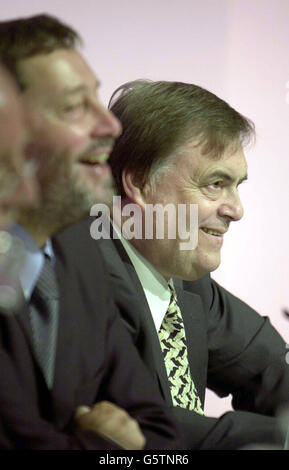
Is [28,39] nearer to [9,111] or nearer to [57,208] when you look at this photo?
[9,111]

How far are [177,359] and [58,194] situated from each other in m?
0.40

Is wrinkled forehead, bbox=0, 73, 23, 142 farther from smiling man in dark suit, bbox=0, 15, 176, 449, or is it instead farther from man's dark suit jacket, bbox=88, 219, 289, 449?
man's dark suit jacket, bbox=88, 219, 289, 449

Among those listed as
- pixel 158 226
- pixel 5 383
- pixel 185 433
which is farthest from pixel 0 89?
pixel 185 433

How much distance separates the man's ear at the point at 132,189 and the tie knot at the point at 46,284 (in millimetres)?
285

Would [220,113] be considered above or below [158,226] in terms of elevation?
above

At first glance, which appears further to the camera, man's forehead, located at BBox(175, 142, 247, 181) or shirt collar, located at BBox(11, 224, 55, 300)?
man's forehead, located at BBox(175, 142, 247, 181)

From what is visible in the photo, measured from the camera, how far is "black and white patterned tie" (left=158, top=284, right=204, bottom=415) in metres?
1.12

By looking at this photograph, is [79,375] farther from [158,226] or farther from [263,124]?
[263,124]

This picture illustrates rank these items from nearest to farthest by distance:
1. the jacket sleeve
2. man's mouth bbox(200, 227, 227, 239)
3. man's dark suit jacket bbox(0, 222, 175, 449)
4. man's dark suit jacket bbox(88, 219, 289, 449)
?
1. man's dark suit jacket bbox(0, 222, 175, 449)
2. man's dark suit jacket bbox(88, 219, 289, 449)
3. man's mouth bbox(200, 227, 227, 239)
4. the jacket sleeve

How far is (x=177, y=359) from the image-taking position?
1.16 m

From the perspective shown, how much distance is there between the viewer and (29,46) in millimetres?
824

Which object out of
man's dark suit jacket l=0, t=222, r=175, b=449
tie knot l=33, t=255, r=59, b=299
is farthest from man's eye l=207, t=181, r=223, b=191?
tie knot l=33, t=255, r=59, b=299

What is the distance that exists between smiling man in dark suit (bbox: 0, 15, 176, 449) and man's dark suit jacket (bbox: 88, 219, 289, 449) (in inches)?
5.3

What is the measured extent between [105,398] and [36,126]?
334 millimetres
